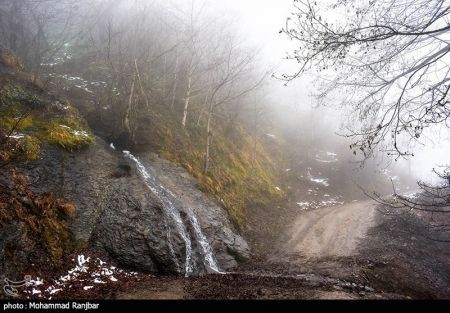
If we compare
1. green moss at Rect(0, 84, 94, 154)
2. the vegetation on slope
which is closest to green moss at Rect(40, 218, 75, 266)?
the vegetation on slope

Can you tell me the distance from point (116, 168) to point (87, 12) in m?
24.9

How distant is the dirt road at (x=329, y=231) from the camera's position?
46.4 ft

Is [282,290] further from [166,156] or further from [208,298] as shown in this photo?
[166,156]

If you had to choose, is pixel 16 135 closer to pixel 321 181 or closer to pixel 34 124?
pixel 34 124

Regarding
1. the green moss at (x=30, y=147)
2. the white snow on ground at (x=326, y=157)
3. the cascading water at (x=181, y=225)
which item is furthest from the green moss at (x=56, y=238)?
the white snow on ground at (x=326, y=157)

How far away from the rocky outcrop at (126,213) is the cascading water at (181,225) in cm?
15

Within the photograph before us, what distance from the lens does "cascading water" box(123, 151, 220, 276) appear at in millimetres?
10930

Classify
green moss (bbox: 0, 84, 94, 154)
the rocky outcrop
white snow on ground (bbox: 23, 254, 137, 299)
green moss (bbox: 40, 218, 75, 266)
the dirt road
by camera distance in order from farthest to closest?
1. the dirt road
2. green moss (bbox: 0, 84, 94, 154)
3. the rocky outcrop
4. green moss (bbox: 40, 218, 75, 266)
5. white snow on ground (bbox: 23, 254, 137, 299)

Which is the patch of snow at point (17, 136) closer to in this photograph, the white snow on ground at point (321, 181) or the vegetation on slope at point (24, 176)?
the vegetation on slope at point (24, 176)

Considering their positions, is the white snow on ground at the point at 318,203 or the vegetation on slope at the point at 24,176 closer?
the vegetation on slope at the point at 24,176

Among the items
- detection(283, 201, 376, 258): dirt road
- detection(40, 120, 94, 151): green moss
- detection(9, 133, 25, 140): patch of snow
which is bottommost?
detection(283, 201, 376, 258): dirt road

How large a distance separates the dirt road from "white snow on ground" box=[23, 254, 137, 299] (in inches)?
A: 311

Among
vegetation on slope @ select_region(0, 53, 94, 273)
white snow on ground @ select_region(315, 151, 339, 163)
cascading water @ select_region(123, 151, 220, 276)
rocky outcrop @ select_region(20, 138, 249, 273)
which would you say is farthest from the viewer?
white snow on ground @ select_region(315, 151, 339, 163)

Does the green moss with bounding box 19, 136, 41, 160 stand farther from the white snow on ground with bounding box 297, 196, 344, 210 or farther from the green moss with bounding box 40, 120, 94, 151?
the white snow on ground with bounding box 297, 196, 344, 210
